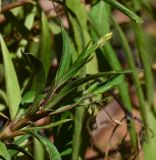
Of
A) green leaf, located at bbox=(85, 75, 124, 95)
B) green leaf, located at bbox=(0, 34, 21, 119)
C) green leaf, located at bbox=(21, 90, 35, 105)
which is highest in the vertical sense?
green leaf, located at bbox=(21, 90, 35, 105)

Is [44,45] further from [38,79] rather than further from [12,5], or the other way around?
[38,79]

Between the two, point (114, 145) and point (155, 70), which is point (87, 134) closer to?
point (114, 145)

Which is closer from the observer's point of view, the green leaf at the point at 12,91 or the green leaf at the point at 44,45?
the green leaf at the point at 12,91

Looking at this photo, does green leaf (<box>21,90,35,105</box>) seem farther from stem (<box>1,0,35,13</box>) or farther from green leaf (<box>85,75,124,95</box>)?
stem (<box>1,0,35,13</box>)

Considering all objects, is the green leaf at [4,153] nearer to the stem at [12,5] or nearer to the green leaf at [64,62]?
the green leaf at [64,62]

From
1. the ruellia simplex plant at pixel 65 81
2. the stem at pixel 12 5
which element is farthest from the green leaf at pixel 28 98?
the stem at pixel 12 5

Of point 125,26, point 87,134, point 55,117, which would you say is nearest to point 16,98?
point 55,117

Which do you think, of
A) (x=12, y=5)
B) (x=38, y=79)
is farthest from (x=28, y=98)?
(x=12, y=5)

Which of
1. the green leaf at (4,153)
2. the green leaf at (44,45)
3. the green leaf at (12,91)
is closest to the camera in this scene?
the green leaf at (4,153)

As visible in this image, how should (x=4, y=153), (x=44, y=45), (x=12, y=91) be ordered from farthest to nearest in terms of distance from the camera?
(x=44, y=45) < (x=12, y=91) < (x=4, y=153)

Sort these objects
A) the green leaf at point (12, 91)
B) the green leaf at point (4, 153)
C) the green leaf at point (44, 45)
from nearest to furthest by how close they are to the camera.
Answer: the green leaf at point (4, 153)
the green leaf at point (12, 91)
the green leaf at point (44, 45)

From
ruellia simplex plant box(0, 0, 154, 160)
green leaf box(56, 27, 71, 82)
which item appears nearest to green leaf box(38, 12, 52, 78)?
ruellia simplex plant box(0, 0, 154, 160)

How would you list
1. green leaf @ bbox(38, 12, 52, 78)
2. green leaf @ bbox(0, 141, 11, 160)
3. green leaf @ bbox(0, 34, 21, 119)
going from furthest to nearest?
green leaf @ bbox(38, 12, 52, 78) < green leaf @ bbox(0, 34, 21, 119) < green leaf @ bbox(0, 141, 11, 160)
